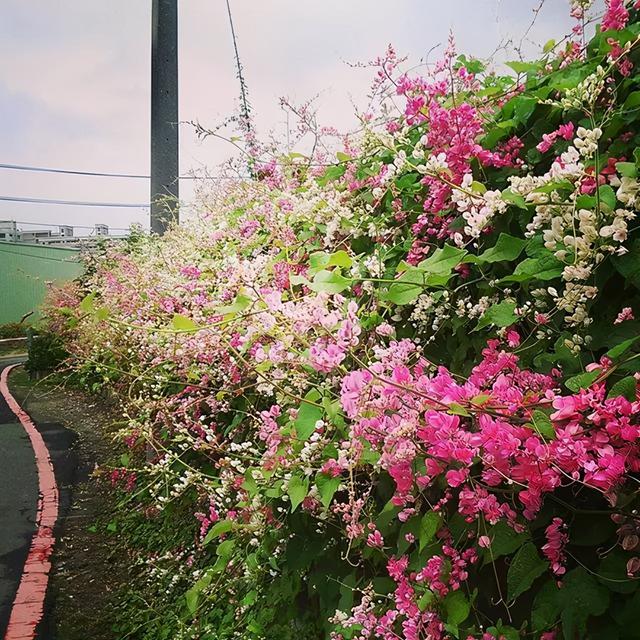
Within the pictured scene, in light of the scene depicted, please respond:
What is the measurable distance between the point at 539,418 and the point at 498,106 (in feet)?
4.94

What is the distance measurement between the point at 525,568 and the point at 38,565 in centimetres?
433

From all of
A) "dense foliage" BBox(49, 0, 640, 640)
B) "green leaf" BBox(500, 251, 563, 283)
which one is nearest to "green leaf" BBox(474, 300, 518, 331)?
"dense foliage" BBox(49, 0, 640, 640)

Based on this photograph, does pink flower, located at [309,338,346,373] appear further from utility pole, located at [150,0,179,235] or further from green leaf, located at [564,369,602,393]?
utility pole, located at [150,0,179,235]

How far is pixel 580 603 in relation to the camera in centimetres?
138

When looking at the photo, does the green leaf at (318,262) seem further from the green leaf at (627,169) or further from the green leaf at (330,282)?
the green leaf at (627,169)

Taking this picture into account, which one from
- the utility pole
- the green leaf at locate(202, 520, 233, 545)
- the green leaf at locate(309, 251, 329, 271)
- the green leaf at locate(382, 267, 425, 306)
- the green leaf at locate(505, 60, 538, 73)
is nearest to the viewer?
the green leaf at locate(382, 267, 425, 306)

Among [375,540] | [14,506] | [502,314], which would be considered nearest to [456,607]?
[375,540]

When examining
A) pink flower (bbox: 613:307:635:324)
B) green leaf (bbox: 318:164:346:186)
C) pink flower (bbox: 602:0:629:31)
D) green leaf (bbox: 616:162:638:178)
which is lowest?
pink flower (bbox: 613:307:635:324)

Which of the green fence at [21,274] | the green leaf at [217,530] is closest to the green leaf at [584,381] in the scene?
the green leaf at [217,530]

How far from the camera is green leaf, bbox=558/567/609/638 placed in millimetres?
1369

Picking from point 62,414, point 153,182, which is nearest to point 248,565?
point 153,182

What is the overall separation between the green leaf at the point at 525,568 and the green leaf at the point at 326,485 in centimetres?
57

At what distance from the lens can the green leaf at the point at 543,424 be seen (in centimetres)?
126

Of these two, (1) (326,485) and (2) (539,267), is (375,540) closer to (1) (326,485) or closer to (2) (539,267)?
(1) (326,485)
